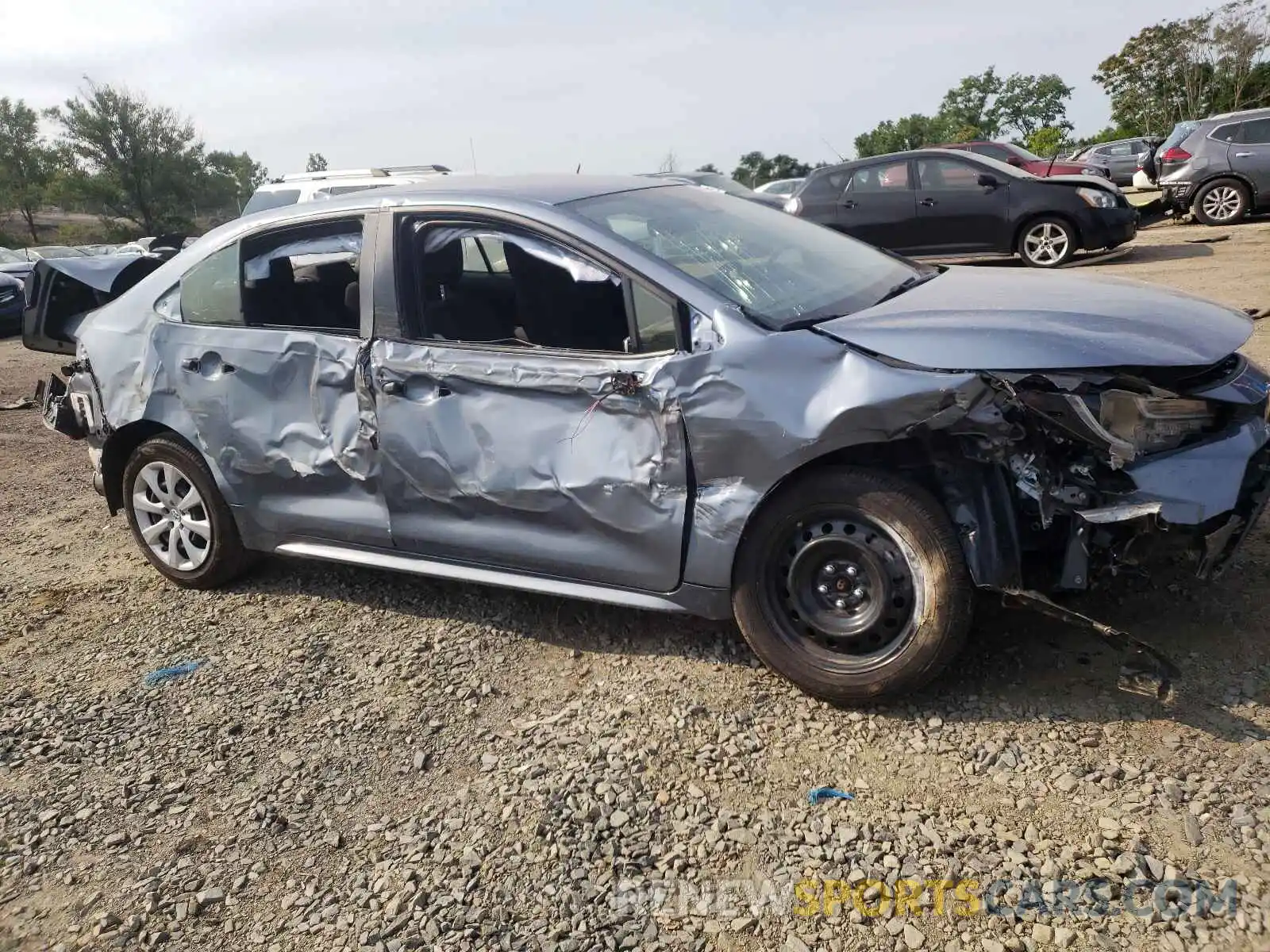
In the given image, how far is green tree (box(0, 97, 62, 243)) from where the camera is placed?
46469 mm

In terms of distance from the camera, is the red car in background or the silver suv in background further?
the silver suv in background

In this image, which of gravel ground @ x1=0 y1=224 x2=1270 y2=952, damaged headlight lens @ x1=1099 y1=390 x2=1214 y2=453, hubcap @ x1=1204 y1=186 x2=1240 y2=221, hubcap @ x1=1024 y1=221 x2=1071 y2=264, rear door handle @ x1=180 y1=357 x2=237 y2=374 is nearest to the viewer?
gravel ground @ x1=0 y1=224 x2=1270 y2=952

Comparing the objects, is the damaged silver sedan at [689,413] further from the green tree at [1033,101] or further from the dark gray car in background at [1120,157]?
the green tree at [1033,101]

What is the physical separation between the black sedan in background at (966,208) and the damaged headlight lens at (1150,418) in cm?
863

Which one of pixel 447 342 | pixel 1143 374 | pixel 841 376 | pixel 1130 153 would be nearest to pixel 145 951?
pixel 447 342

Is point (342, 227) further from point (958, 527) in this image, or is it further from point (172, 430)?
point (958, 527)

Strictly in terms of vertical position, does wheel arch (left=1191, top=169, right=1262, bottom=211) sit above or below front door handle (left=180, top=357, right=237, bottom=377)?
above

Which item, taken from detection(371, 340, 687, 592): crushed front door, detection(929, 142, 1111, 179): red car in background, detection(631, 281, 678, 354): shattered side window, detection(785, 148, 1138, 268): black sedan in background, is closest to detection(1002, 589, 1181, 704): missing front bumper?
detection(371, 340, 687, 592): crushed front door

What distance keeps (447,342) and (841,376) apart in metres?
1.52

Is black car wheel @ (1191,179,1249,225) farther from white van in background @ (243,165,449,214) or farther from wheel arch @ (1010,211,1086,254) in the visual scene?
white van in background @ (243,165,449,214)

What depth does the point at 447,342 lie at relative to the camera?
12.5 feet

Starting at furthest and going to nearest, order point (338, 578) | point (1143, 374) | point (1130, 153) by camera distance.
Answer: point (1130, 153) < point (338, 578) < point (1143, 374)

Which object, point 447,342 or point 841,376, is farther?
point 447,342

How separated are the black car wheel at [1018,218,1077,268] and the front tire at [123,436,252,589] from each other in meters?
9.94
